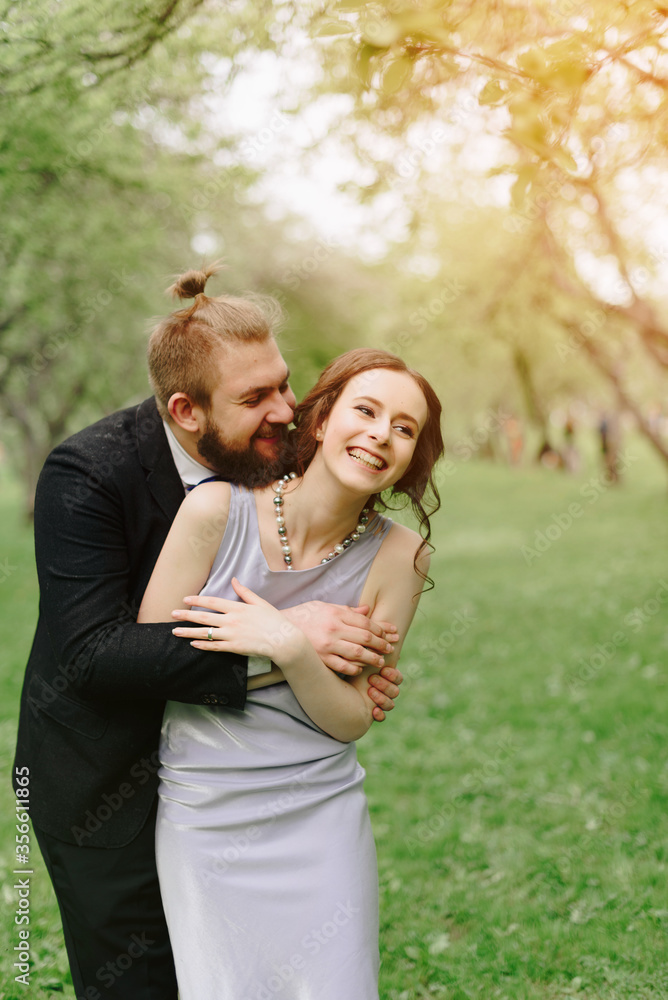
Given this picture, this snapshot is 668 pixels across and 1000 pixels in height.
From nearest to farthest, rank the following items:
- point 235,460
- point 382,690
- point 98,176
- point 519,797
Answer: point 382,690
point 235,460
point 519,797
point 98,176

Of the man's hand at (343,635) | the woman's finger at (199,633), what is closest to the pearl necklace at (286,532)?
the man's hand at (343,635)

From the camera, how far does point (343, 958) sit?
8.27ft

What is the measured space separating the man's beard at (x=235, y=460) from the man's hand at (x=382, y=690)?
0.74 m

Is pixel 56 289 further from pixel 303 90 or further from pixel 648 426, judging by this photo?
pixel 648 426

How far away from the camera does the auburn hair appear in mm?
2936

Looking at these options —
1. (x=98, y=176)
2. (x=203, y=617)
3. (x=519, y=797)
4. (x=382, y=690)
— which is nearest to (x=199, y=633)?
(x=203, y=617)

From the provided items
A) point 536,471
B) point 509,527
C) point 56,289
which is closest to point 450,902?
point 56,289

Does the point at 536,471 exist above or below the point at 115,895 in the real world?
above

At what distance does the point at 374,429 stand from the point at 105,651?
3.44 feet

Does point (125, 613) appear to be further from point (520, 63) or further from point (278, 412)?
point (520, 63)

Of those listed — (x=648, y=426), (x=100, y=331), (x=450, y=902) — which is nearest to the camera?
(x=450, y=902)

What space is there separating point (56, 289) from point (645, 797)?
1159 centimetres

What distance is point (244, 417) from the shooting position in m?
2.94

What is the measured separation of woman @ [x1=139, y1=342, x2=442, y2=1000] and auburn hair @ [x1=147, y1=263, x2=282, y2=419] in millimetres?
359
